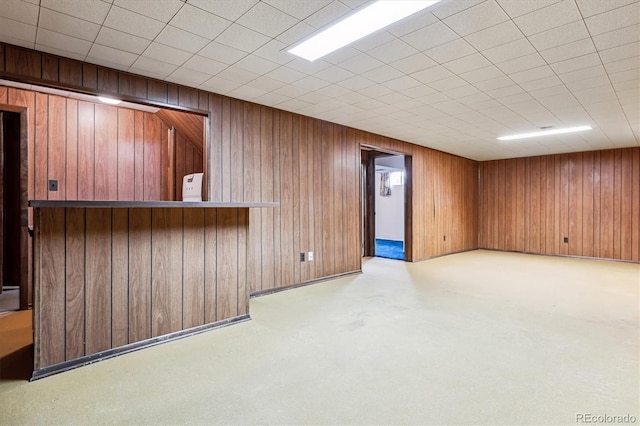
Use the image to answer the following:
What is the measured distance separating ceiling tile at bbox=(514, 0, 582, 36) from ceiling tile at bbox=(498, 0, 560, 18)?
47mm

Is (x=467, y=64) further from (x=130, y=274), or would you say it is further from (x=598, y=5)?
(x=130, y=274)

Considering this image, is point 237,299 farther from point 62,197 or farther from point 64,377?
point 62,197

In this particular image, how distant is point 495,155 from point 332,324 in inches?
266

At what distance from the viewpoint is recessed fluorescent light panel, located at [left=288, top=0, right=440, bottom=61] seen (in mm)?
2195

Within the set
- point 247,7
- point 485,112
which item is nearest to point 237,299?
point 247,7

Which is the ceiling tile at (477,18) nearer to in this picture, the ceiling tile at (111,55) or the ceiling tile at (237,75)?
the ceiling tile at (237,75)

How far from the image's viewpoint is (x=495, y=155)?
8055 mm

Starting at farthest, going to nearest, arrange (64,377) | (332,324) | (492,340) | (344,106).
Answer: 1. (344,106)
2. (332,324)
3. (492,340)
4. (64,377)

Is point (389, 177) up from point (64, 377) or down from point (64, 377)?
up

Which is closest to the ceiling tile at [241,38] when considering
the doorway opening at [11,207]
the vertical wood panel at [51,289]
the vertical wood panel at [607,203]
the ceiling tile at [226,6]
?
the ceiling tile at [226,6]

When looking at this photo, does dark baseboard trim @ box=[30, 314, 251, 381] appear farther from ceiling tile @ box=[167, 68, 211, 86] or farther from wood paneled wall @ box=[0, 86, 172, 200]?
wood paneled wall @ box=[0, 86, 172, 200]

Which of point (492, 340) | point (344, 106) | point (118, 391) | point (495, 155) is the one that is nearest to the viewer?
point (118, 391)

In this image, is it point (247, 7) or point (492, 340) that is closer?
point (247, 7)

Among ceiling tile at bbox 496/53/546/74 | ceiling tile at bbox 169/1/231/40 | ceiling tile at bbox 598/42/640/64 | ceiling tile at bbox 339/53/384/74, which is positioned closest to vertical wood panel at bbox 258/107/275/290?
ceiling tile at bbox 339/53/384/74
